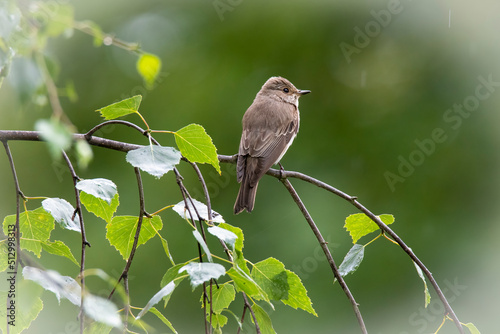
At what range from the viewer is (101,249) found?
6836 millimetres

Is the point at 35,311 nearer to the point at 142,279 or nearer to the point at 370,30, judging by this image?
the point at 142,279

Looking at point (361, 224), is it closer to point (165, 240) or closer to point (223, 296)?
point (223, 296)

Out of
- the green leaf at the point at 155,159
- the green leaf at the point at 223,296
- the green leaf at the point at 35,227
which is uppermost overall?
the green leaf at the point at 155,159

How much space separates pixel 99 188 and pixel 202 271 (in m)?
0.52

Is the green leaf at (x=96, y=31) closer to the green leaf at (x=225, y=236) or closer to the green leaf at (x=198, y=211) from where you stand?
the green leaf at (x=225, y=236)

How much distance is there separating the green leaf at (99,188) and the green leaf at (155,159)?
12 centimetres

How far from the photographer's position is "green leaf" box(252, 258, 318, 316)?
6.05ft

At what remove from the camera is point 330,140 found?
8398 millimetres

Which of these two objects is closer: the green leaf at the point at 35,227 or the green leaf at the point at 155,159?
the green leaf at the point at 155,159

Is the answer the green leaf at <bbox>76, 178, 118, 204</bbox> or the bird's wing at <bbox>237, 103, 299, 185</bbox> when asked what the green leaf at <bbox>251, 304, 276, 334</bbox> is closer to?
the green leaf at <bbox>76, 178, 118, 204</bbox>

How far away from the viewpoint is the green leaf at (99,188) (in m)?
1.72

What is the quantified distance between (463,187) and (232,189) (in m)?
3.71

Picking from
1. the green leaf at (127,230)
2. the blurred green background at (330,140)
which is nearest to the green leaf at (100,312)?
the green leaf at (127,230)

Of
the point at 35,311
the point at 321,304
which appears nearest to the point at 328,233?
the point at 321,304
